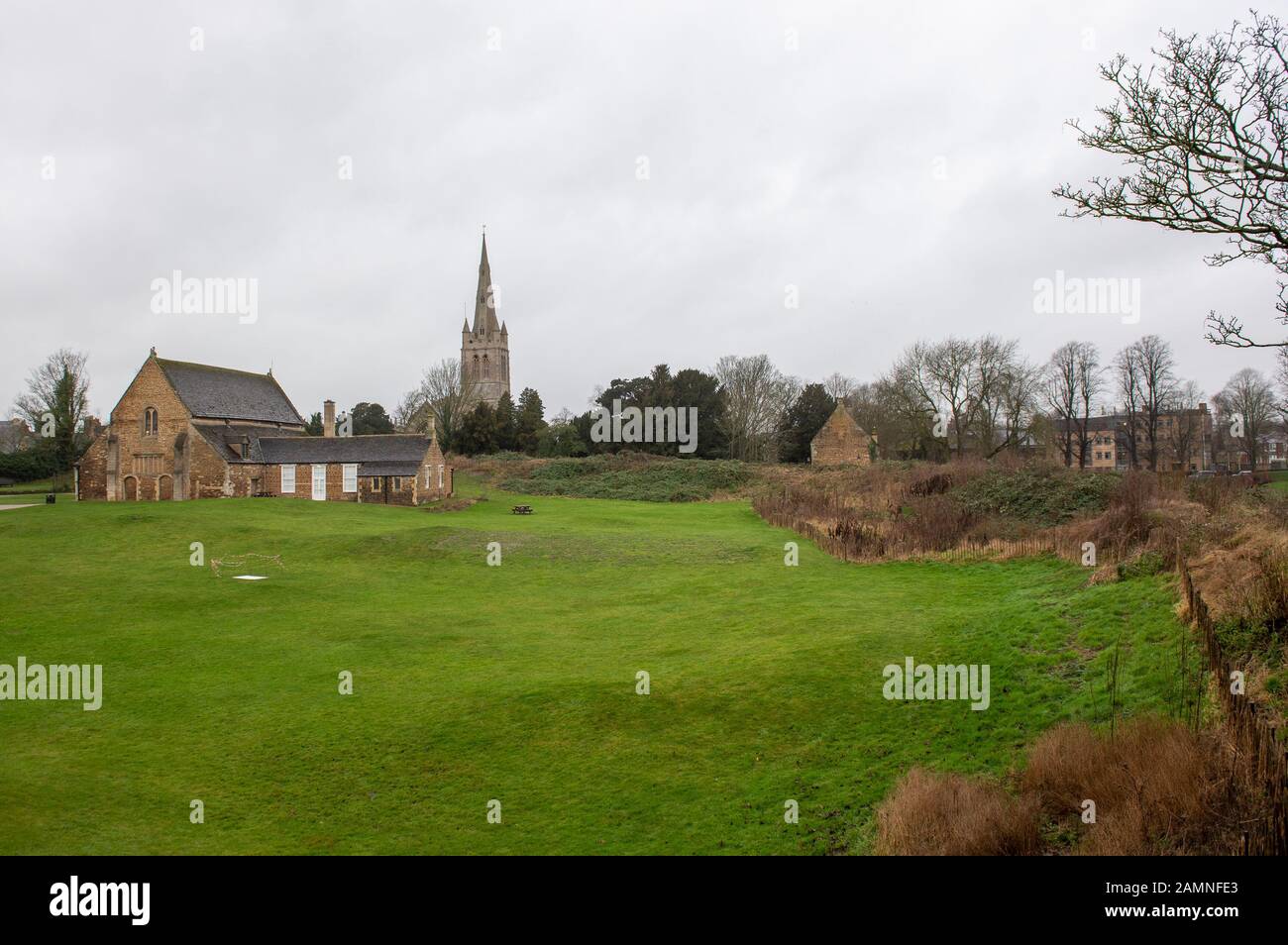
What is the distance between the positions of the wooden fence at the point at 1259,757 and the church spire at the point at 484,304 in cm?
11621

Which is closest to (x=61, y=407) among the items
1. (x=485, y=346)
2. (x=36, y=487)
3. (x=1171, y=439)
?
(x=36, y=487)

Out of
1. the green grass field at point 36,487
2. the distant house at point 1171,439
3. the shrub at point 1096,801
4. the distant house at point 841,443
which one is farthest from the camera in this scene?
the distant house at point 1171,439

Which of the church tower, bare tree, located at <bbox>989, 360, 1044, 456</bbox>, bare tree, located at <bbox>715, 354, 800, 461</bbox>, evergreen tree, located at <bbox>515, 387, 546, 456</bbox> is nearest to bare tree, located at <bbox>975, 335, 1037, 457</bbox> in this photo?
bare tree, located at <bbox>989, 360, 1044, 456</bbox>

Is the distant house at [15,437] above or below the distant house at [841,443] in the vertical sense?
above

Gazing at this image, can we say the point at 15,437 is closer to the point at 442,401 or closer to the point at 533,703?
the point at 442,401

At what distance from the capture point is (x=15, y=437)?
94438 millimetres

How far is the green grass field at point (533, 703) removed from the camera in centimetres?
970

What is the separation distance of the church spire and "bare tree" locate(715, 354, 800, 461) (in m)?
48.3

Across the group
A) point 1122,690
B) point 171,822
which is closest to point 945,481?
point 1122,690

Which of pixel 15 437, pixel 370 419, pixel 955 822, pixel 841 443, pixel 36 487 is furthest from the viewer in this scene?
pixel 15 437

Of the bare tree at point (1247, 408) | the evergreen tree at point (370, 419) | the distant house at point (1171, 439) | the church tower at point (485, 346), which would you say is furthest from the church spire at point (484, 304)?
the bare tree at point (1247, 408)

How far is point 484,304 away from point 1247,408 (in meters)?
93.5

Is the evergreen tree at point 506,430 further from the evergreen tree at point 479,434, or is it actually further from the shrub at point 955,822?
the shrub at point 955,822

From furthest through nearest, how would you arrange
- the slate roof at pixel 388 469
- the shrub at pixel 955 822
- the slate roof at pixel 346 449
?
the slate roof at pixel 346 449, the slate roof at pixel 388 469, the shrub at pixel 955 822
